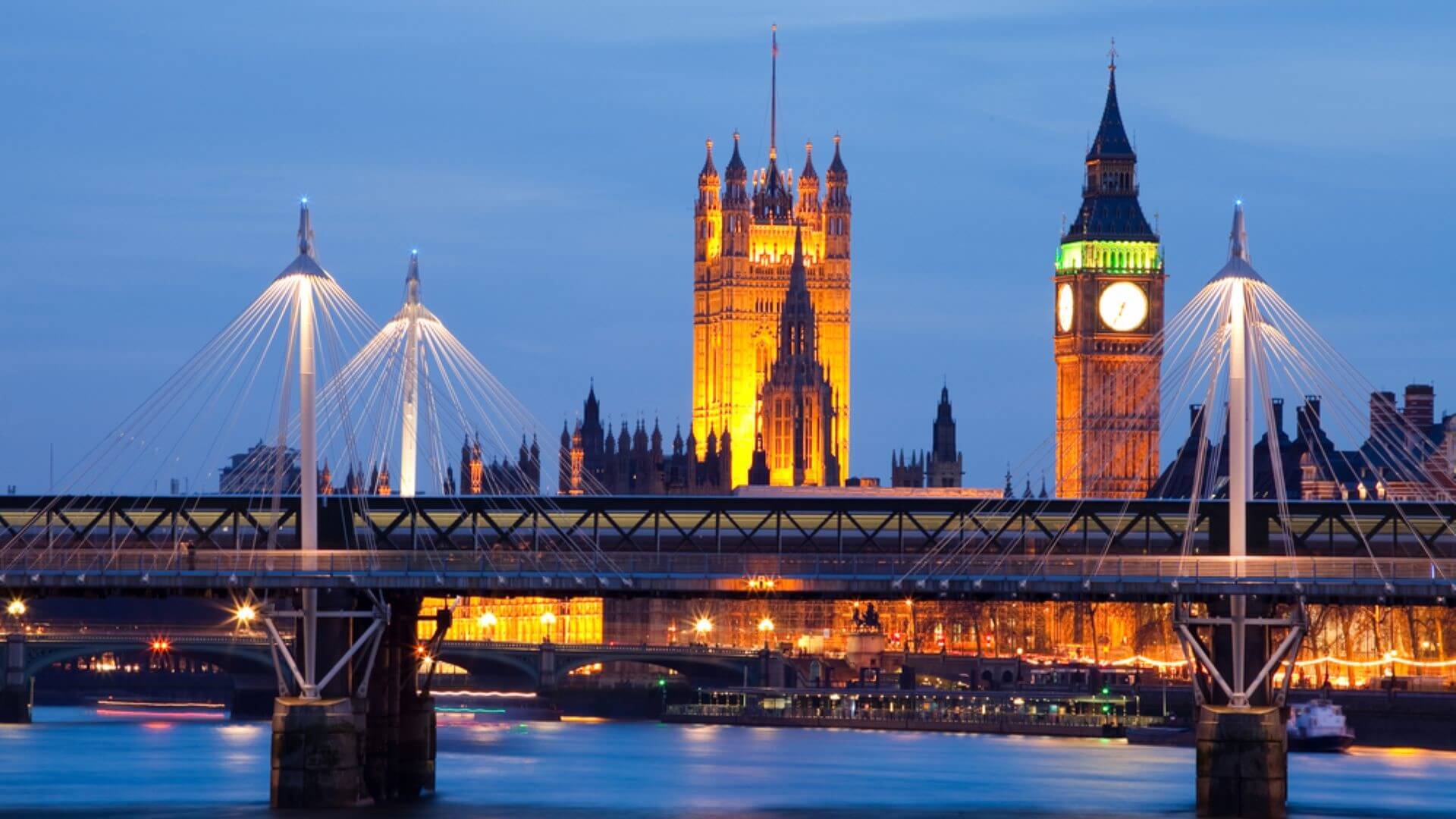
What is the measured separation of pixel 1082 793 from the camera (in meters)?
103

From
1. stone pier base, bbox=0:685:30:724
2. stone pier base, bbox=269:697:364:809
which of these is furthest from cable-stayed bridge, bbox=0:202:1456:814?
stone pier base, bbox=0:685:30:724

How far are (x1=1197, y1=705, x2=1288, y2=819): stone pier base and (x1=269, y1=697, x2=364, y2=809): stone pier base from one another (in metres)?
22.0

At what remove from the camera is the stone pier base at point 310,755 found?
81.6 m

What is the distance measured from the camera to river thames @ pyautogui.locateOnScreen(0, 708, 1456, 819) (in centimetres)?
9531

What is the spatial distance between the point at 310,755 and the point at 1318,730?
63101 millimetres

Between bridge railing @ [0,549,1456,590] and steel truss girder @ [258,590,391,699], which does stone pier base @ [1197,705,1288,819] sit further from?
steel truss girder @ [258,590,391,699]

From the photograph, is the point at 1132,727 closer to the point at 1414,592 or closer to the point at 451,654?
the point at 451,654

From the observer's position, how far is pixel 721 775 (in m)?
115

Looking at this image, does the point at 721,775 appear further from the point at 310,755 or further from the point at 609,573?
Answer: the point at 310,755

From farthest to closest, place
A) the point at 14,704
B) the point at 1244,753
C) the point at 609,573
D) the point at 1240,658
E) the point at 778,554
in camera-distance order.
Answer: the point at 14,704, the point at 778,554, the point at 609,573, the point at 1240,658, the point at 1244,753

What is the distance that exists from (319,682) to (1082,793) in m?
30.3

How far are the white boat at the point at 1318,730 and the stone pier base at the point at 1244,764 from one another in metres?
52.0

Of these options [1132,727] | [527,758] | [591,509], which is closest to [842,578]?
[591,509]

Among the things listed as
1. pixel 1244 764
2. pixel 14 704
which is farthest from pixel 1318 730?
pixel 14 704
